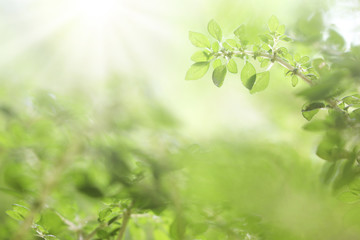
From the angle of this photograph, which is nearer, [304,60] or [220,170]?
[304,60]

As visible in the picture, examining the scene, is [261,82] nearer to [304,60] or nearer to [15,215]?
[304,60]

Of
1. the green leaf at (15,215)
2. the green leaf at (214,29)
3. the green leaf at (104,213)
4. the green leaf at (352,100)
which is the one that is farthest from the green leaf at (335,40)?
the green leaf at (15,215)

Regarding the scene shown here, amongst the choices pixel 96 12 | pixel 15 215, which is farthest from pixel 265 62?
pixel 96 12

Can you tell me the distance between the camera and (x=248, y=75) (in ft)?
1.98

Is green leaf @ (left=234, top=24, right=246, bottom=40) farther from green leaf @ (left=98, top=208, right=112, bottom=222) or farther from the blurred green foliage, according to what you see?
green leaf @ (left=98, top=208, right=112, bottom=222)

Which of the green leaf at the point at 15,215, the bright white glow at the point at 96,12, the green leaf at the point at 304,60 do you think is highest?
the bright white glow at the point at 96,12

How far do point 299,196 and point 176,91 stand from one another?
2.26m

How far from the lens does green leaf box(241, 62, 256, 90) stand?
598 millimetres

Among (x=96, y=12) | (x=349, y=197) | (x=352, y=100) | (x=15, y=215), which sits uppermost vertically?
(x=96, y=12)

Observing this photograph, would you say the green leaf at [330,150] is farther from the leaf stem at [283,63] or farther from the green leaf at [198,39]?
the green leaf at [198,39]

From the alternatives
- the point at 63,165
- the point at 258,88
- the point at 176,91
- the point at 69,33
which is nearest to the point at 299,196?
the point at 258,88

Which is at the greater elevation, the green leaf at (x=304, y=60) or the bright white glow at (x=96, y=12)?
the bright white glow at (x=96, y=12)

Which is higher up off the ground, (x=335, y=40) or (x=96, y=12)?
(x=96, y=12)

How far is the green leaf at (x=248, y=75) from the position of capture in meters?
0.60
